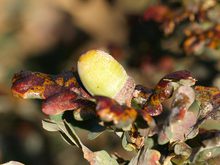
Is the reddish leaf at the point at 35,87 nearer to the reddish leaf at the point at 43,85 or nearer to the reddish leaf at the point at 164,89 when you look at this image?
the reddish leaf at the point at 43,85

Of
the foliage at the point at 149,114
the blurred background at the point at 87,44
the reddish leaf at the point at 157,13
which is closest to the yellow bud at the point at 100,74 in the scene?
the foliage at the point at 149,114

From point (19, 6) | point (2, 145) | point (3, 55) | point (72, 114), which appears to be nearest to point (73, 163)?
point (2, 145)

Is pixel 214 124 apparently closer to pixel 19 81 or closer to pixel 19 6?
pixel 19 81

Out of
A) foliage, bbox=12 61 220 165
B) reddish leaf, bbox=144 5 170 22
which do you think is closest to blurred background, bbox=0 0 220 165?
reddish leaf, bbox=144 5 170 22

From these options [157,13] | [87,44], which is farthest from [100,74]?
[87,44]

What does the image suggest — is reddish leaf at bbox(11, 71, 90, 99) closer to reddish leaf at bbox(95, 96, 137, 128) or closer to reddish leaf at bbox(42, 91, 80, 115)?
reddish leaf at bbox(42, 91, 80, 115)

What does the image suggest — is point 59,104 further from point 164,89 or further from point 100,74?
point 164,89
